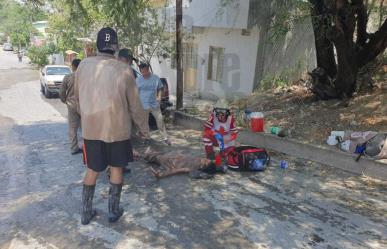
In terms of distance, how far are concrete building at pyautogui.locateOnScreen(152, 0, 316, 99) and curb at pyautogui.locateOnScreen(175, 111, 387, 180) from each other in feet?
14.0

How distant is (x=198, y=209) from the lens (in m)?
4.92

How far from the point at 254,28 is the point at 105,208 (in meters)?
8.64

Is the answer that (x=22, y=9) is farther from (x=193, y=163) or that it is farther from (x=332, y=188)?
(x=332, y=188)

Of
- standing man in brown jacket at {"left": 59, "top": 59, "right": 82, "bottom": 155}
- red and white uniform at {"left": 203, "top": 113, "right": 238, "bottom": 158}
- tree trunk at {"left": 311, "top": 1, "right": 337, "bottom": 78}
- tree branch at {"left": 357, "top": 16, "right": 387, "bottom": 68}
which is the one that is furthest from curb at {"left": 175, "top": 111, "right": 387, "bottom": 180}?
standing man in brown jacket at {"left": 59, "top": 59, "right": 82, "bottom": 155}

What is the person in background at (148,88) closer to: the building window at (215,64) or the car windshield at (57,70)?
the building window at (215,64)

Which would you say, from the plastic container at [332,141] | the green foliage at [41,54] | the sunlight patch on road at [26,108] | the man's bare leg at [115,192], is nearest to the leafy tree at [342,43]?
the plastic container at [332,141]

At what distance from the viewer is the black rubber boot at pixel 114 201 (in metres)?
4.39

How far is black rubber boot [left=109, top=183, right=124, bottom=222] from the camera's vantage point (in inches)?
173

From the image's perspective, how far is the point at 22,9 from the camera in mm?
8625

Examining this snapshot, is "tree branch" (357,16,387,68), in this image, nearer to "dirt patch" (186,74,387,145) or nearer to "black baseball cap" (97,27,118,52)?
"dirt patch" (186,74,387,145)

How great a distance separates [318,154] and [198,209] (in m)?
2.97

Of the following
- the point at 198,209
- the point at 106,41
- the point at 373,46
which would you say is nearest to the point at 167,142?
the point at 198,209

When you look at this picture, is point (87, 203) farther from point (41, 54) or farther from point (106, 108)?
point (41, 54)

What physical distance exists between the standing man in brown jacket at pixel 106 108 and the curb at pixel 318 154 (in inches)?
148
